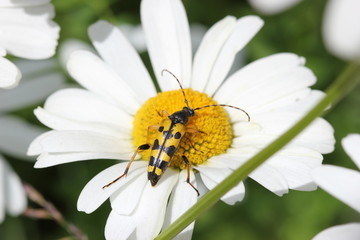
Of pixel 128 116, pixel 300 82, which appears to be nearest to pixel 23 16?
pixel 128 116

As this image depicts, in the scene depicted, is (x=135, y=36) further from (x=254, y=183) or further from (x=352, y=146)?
(x=352, y=146)

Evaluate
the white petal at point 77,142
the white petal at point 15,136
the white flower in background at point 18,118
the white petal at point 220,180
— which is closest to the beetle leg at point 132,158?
the white petal at point 77,142

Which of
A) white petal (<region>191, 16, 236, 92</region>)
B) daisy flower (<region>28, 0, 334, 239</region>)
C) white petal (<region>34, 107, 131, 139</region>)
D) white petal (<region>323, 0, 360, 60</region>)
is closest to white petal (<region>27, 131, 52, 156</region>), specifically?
daisy flower (<region>28, 0, 334, 239</region>)

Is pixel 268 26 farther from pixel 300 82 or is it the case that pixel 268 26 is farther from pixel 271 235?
pixel 300 82

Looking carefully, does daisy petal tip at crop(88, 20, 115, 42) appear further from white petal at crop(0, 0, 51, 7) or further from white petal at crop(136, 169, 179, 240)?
white petal at crop(136, 169, 179, 240)

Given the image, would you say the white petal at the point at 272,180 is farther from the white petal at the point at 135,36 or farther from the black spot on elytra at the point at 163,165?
the white petal at the point at 135,36
